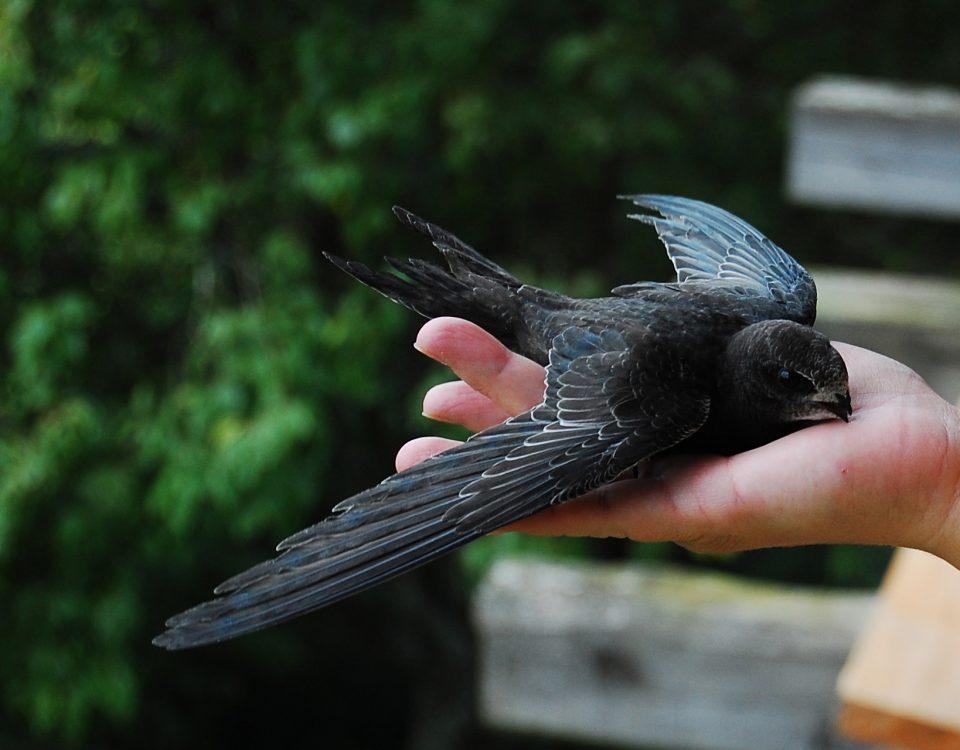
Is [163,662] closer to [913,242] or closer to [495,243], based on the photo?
[495,243]

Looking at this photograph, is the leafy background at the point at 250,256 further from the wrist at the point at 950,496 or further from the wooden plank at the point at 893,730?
the wrist at the point at 950,496

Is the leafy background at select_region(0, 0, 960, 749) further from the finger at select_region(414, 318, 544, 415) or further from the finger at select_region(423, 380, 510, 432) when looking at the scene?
the finger at select_region(414, 318, 544, 415)

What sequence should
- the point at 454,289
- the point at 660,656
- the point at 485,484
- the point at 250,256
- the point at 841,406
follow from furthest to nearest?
the point at 250,256, the point at 660,656, the point at 454,289, the point at 841,406, the point at 485,484

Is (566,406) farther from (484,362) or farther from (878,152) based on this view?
(878,152)

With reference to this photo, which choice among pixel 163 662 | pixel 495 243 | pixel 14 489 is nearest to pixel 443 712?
pixel 163 662

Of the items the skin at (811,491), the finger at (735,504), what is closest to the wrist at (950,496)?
the skin at (811,491)

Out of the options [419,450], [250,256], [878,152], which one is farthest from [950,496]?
[250,256]
